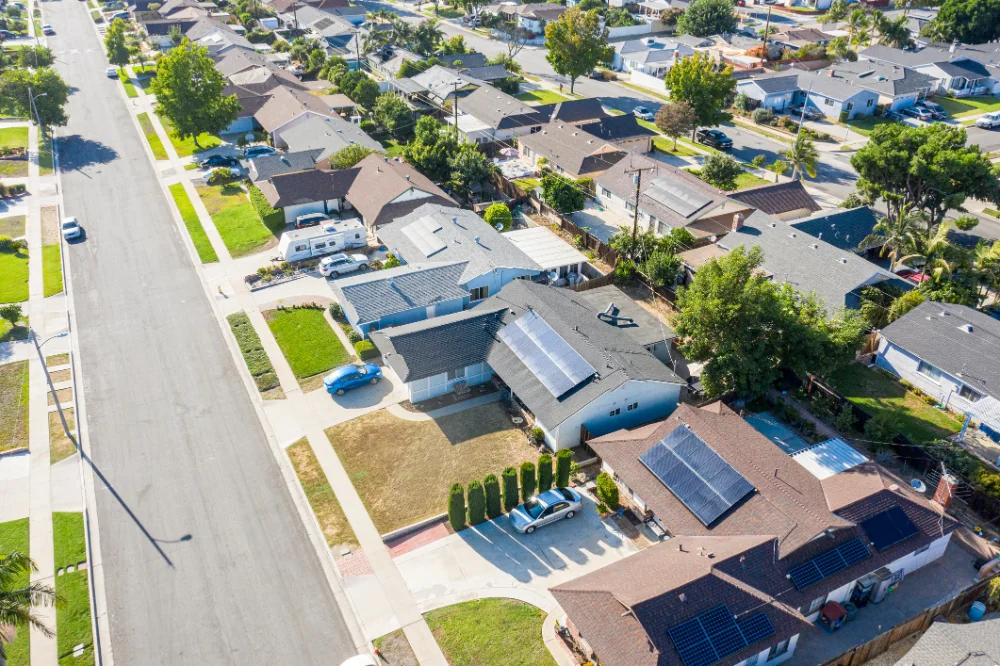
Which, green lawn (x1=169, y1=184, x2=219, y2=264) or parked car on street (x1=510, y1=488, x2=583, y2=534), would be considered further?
green lawn (x1=169, y1=184, x2=219, y2=264)

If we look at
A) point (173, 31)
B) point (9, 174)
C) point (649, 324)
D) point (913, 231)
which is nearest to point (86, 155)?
point (9, 174)

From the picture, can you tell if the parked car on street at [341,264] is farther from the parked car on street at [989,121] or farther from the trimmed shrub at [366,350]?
the parked car on street at [989,121]

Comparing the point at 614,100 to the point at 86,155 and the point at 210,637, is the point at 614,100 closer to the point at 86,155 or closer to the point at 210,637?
the point at 86,155

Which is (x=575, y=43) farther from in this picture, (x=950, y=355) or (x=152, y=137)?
(x=950, y=355)

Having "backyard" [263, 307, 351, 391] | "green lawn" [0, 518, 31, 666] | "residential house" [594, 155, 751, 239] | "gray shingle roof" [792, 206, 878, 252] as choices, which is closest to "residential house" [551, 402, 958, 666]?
"backyard" [263, 307, 351, 391]

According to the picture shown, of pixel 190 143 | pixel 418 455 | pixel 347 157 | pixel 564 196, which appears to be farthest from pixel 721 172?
pixel 190 143

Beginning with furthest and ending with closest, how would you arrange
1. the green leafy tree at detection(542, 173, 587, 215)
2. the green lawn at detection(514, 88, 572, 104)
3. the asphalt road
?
the green lawn at detection(514, 88, 572, 104) → the green leafy tree at detection(542, 173, 587, 215) → the asphalt road

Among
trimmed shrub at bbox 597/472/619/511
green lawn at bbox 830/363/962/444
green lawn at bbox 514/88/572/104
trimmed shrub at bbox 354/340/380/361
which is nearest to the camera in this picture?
trimmed shrub at bbox 597/472/619/511

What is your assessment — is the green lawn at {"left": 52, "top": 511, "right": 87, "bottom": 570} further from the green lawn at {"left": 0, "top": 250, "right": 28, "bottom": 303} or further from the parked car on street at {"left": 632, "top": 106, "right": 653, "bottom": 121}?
the parked car on street at {"left": 632, "top": 106, "right": 653, "bottom": 121}
